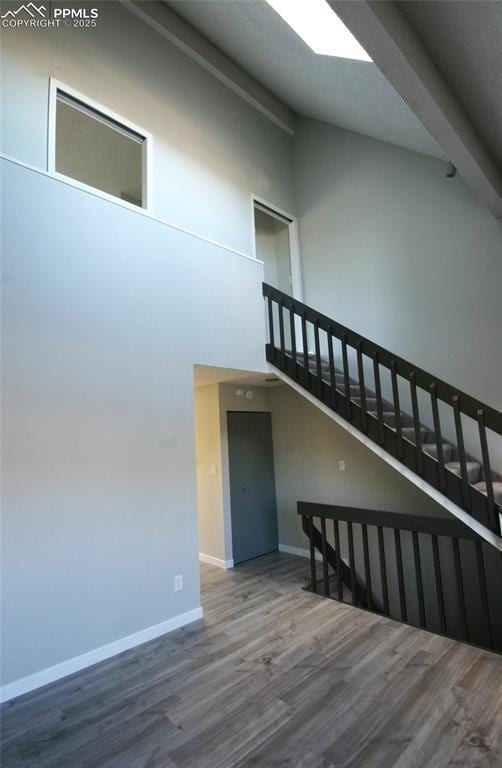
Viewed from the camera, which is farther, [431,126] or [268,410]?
[268,410]

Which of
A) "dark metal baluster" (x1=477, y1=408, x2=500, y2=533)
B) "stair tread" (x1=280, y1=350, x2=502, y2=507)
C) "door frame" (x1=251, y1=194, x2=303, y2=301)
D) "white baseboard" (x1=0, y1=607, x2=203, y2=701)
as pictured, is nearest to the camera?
"white baseboard" (x1=0, y1=607, x2=203, y2=701)

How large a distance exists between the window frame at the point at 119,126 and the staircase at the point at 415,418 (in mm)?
1680

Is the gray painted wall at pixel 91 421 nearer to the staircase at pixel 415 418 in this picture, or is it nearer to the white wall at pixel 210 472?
the staircase at pixel 415 418

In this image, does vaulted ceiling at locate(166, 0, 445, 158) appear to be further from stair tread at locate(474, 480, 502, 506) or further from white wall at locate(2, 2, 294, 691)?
stair tread at locate(474, 480, 502, 506)

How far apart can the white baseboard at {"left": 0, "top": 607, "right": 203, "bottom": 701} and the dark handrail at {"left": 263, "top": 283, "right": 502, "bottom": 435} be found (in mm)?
2729

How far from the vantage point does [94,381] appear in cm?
298

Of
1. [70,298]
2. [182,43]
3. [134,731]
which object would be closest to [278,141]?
[182,43]

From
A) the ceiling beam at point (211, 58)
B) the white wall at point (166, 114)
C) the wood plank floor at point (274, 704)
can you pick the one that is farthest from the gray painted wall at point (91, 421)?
the ceiling beam at point (211, 58)

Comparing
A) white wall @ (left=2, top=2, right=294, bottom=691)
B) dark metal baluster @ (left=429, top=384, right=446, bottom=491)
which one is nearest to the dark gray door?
white wall @ (left=2, top=2, right=294, bottom=691)

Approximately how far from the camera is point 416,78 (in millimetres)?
2121

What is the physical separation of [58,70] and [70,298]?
7.54ft

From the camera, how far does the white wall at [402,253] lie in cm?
395

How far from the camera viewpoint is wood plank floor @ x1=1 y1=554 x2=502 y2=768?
1.91m

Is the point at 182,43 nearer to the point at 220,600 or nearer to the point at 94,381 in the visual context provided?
the point at 94,381
